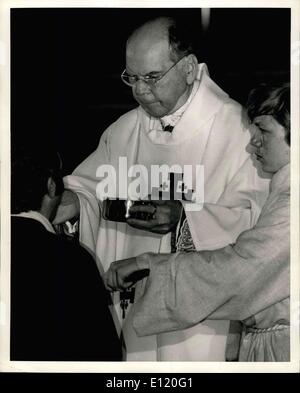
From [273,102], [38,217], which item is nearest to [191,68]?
[273,102]

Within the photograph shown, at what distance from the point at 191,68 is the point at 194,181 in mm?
399

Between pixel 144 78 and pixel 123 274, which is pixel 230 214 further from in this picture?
pixel 144 78

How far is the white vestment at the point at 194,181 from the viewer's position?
9.06ft

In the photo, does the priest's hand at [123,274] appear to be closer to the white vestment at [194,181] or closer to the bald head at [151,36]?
the white vestment at [194,181]

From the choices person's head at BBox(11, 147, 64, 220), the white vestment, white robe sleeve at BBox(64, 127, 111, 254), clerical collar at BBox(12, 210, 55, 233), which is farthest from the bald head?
clerical collar at BBox(12, 210, 55, 233)

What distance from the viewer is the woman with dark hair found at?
2.70 meters

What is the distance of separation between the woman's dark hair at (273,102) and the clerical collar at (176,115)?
0.69ft

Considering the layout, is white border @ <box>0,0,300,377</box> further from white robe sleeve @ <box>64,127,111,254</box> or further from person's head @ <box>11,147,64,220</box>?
white robe sleeve @ <box>64,127,111,254</box>

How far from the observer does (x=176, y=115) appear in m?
2.85

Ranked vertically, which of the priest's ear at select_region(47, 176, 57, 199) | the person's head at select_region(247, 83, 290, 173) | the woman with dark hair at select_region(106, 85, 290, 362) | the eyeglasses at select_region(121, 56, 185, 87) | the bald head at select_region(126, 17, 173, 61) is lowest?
the woman with dark hair at select_region(106, 85, 290, 362)

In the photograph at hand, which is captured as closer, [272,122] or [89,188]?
[272,122]

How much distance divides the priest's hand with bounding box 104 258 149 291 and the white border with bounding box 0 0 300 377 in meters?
0.27
